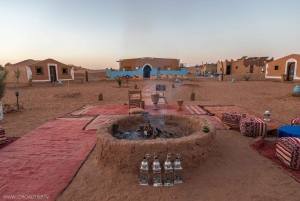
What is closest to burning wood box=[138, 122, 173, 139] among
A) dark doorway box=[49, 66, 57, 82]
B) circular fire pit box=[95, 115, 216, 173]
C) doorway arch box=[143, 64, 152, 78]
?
circular fire pit box=[95, 115, 216, 173]

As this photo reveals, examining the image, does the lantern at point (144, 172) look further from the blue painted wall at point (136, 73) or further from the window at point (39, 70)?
the blue painted wall at point (136, 73)

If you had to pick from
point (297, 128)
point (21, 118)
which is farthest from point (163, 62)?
point (297, 128)

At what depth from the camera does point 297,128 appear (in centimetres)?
439

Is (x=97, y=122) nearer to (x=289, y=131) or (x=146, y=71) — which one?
(x=289, y=131)

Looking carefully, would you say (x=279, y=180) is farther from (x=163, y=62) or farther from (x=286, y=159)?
(x=163, y=62)

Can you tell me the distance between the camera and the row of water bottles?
2941 millimetres

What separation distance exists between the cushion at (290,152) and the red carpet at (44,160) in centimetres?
381

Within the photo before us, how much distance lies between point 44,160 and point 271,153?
4.67m

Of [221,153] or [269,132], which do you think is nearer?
[221,153]

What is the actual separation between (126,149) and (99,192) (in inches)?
30.5

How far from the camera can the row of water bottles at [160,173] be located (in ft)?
9.65

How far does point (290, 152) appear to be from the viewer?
335 cm

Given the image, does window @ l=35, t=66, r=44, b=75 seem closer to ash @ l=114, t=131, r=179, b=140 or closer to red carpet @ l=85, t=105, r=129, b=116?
red carpet @ l=85, t=105, r=129, b=116

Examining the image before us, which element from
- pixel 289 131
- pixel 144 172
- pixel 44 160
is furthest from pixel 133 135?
pixel 289 131
